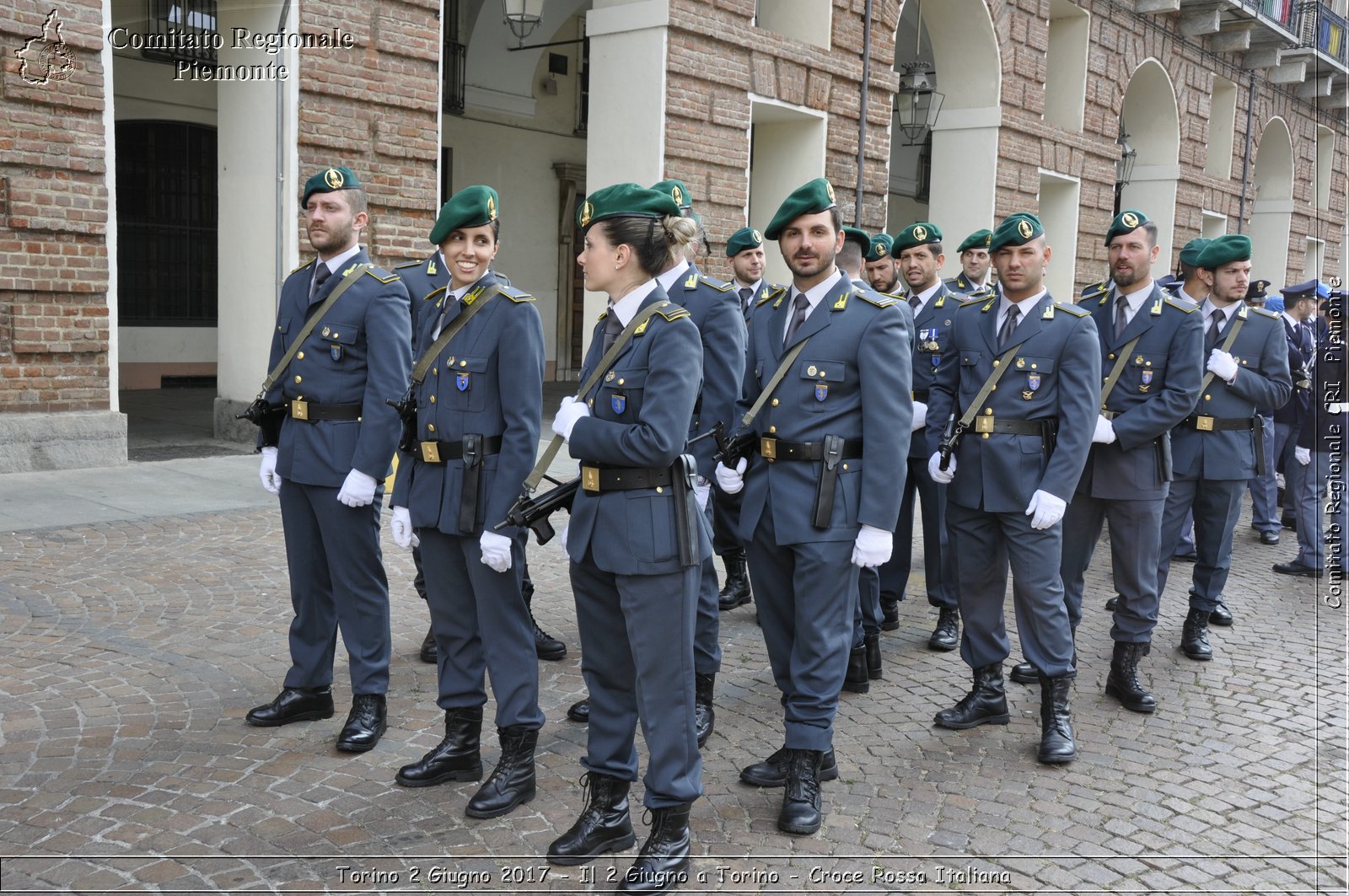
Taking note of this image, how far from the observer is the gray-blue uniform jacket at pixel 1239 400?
227 inches

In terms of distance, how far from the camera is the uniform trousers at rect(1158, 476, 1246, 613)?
5773mm

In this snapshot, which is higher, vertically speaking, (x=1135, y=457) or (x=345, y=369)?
(x=345, y=369)

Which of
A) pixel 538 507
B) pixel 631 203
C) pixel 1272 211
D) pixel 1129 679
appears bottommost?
pixel 1129 679

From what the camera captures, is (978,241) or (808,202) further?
(978,241)

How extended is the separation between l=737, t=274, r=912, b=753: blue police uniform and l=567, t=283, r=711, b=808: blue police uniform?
50 cm

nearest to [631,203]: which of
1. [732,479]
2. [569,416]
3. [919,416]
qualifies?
[569,416]

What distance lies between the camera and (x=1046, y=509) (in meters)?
4.20

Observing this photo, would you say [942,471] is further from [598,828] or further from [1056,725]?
[598,828]

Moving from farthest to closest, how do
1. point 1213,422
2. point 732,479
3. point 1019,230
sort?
point 1213,422 → point 1019,230 → point 732,479

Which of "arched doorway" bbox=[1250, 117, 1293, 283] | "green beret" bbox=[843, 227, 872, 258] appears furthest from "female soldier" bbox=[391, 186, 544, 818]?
"arched doorway" bbox=[1250, 117, 1293, 283]

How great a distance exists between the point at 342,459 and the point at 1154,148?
19.8m

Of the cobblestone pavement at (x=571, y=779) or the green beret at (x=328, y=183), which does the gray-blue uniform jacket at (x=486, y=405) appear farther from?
the cobblestone pavement at (x=571, y=779)

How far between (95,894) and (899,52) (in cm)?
2112

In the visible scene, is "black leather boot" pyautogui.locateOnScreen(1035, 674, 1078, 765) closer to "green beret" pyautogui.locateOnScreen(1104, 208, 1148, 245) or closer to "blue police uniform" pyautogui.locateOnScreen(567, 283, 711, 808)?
"blue police uniform" pyautogui.locateOnScreen(567, 283, 711, 808)
